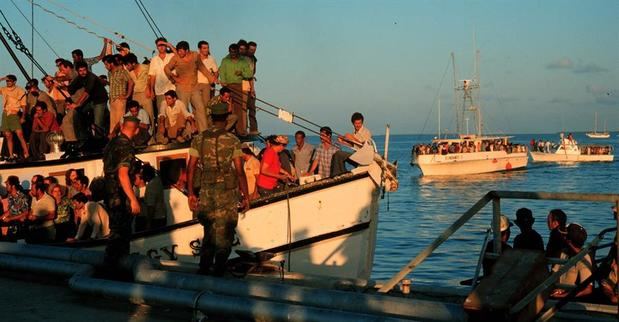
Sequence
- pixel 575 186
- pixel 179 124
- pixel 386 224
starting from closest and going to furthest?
1. pixel 179 124
2. pixel 386 224
3. pixel 575 186

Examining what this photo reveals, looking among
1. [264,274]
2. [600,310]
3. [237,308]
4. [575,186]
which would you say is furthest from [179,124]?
[575,186]

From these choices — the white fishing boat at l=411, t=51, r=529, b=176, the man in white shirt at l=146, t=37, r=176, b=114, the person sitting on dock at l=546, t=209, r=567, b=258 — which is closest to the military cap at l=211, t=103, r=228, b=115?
the person sitting on dock at l=546, t=209, r=567, b=258

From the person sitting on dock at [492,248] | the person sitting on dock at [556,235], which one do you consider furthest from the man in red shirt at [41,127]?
the person sitting on dock at [556,235]

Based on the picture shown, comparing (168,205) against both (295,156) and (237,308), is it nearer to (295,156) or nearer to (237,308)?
(295,156)

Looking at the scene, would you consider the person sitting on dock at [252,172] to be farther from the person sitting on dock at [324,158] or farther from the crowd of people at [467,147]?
the crowd of people at [467,147]

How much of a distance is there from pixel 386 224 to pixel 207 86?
26306mm

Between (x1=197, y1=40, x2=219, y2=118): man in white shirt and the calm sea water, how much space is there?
4.39 meters

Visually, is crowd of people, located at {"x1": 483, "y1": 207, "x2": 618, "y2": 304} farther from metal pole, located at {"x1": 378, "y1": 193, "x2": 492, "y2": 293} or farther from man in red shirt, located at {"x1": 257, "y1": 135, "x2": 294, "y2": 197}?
man in red shirt, located at {"x1": 257, "y1": 135, "x2": 294, "y2": 197}

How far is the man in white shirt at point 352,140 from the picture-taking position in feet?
44.4

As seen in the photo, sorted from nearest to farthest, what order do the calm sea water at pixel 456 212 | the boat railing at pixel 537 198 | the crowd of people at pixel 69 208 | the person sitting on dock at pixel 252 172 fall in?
the boat railing at pixel 537 198, the crowd of people at pixel 69 208, the person sitting on dock at pixel 252 172, the calm sea water at pixel 456 212

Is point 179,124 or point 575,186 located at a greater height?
point 575,186

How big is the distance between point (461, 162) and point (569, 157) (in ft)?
96.5

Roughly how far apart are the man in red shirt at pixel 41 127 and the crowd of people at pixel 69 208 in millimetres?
1582

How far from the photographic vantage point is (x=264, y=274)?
920cm
